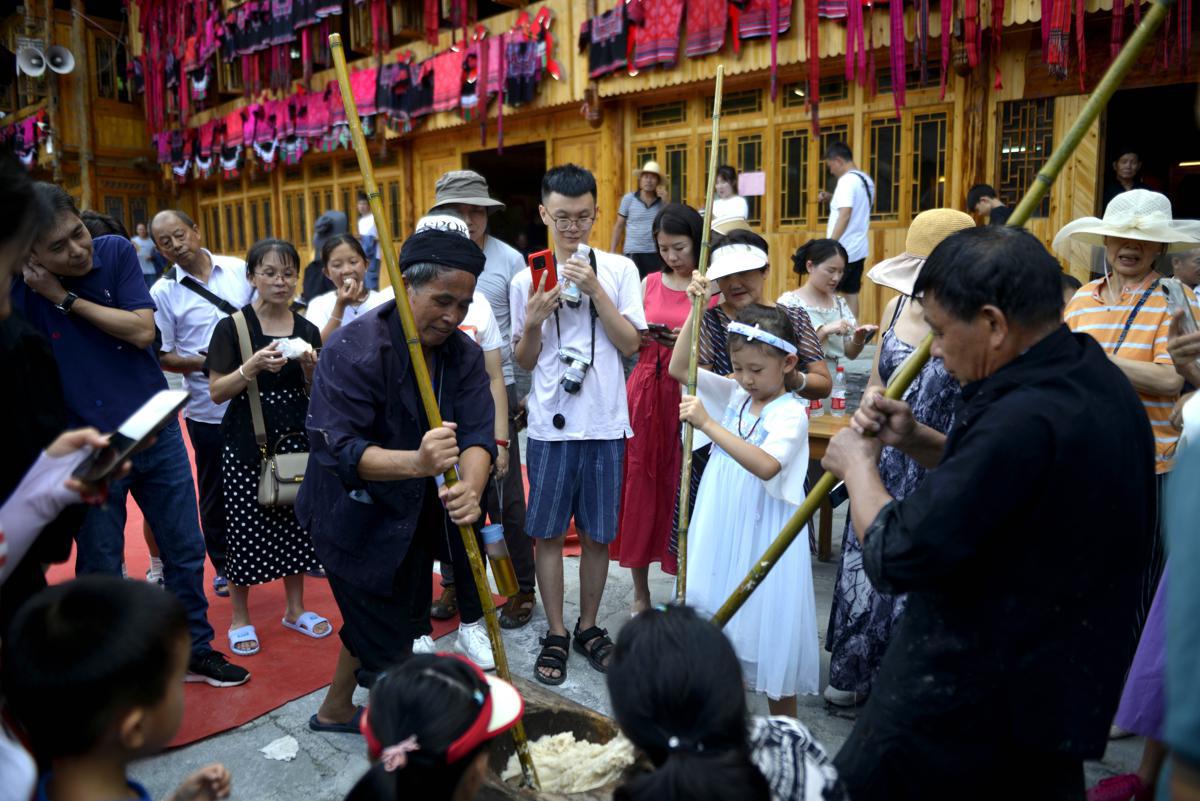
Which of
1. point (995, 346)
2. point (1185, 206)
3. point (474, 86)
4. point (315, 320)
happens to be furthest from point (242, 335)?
point (1185, 206)

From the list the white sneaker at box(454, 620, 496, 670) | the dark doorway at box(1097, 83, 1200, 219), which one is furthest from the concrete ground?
the dark doorway at box(1097, 83, 1200, 219)

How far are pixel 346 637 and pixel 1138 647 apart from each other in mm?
2491

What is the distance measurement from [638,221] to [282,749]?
20.7 feet

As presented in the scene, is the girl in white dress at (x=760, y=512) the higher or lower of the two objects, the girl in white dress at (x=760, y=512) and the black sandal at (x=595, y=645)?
the higher

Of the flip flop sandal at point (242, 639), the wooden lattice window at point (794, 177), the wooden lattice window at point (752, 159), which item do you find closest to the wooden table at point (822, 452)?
Result: the flip flop sandal at point (242, 639)

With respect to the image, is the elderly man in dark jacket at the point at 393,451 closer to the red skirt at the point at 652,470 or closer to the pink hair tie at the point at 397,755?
the pink hair tie at the point at 397,755

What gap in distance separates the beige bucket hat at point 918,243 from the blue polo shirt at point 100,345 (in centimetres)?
264

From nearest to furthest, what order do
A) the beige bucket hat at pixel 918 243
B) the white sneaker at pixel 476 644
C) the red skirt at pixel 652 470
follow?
the beige bucket hat at pixel 918 243 < the white sneaker at pixel 476 644 < the red skirt at pixel 652 470

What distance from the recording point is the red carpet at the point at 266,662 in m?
3.00

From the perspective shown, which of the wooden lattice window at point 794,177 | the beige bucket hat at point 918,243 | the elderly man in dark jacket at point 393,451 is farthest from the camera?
the wooden lattice window at point 794,177

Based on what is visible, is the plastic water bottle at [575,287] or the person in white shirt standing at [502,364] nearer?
the plastic water bottle at [575,287]

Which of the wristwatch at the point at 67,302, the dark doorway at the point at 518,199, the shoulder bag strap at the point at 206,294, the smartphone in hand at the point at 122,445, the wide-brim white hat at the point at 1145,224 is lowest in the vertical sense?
the smartphone in hand at the point at 122,445

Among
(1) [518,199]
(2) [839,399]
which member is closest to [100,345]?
(2) [839,399]

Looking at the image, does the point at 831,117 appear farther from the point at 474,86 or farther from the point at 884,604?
the point at 884,604
